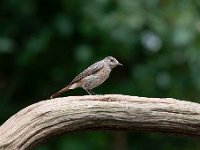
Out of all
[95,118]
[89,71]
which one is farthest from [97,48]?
[95,118]

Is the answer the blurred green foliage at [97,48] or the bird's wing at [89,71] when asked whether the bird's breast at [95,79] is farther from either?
the blurred green foliage at [97,48]

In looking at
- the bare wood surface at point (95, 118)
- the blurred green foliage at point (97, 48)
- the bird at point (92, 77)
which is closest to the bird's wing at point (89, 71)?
the bird at point (92, 77)

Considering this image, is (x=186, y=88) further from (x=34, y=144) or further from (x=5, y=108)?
(x=34, y=144)

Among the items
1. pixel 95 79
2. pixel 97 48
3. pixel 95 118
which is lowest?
pixel 95 118

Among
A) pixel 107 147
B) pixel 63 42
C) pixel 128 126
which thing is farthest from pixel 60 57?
pixel 128 126

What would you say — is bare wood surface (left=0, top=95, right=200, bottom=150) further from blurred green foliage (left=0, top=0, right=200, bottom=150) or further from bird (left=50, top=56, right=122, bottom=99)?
blurred green foliage (left=0, top=0, right=200, bottom=150)

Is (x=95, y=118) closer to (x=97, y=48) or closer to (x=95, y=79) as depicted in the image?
(x=95, y=79)

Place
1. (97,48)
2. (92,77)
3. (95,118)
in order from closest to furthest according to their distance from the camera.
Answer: (95,118) < (92,77) < (97,48)

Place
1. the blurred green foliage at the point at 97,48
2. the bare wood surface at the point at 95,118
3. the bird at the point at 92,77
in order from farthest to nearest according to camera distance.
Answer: the blurred green foliage at the point at 97,48 → the bird at the point at 92,77 → the bare wood surface at the point at 95,118
